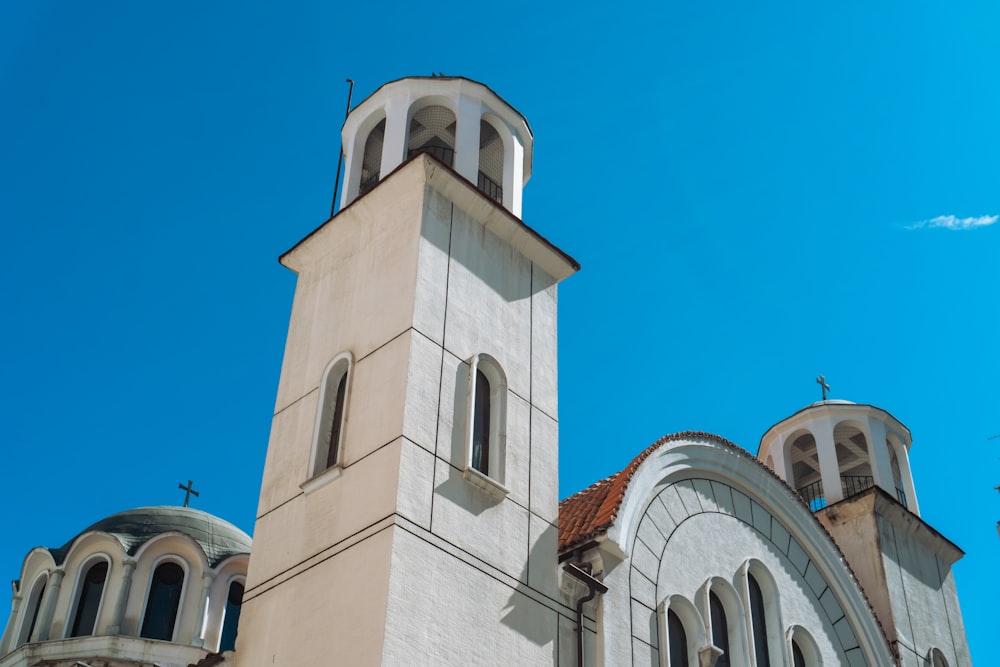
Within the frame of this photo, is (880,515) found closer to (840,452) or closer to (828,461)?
(828,461)

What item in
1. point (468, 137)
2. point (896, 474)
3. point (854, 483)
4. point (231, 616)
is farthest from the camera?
point (231, 616)

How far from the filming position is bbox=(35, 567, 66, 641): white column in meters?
24.9

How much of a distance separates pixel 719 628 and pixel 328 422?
5.70 metres

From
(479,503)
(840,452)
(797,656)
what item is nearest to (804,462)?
(840,452)

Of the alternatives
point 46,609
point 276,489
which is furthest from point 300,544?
point 46,609

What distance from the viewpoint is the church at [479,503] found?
13125mm

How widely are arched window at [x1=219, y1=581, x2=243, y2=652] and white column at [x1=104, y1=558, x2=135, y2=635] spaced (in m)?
1.89

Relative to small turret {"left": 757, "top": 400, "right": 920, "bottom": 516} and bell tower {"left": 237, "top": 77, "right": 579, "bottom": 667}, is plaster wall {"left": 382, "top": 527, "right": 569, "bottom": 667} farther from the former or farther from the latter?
small turret {"left": 757, "top": 400, "right": 920, "bottom": 516}

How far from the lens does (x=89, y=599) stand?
2520 centimetres

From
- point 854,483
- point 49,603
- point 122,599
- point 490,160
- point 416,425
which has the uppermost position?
point 490,160

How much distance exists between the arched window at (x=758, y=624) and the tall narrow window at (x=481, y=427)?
14.8ft

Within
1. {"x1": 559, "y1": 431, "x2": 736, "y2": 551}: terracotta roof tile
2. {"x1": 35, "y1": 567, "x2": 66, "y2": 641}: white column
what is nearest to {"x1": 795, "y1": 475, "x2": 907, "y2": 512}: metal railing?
{"x1": 559, "y1": 431, "x2": 736, "y2": 551}: terracotta roof tile

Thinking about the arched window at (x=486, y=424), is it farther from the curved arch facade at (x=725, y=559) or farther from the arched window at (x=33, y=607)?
the arched window at (x=33, y=607)

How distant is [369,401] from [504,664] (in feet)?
10.5
